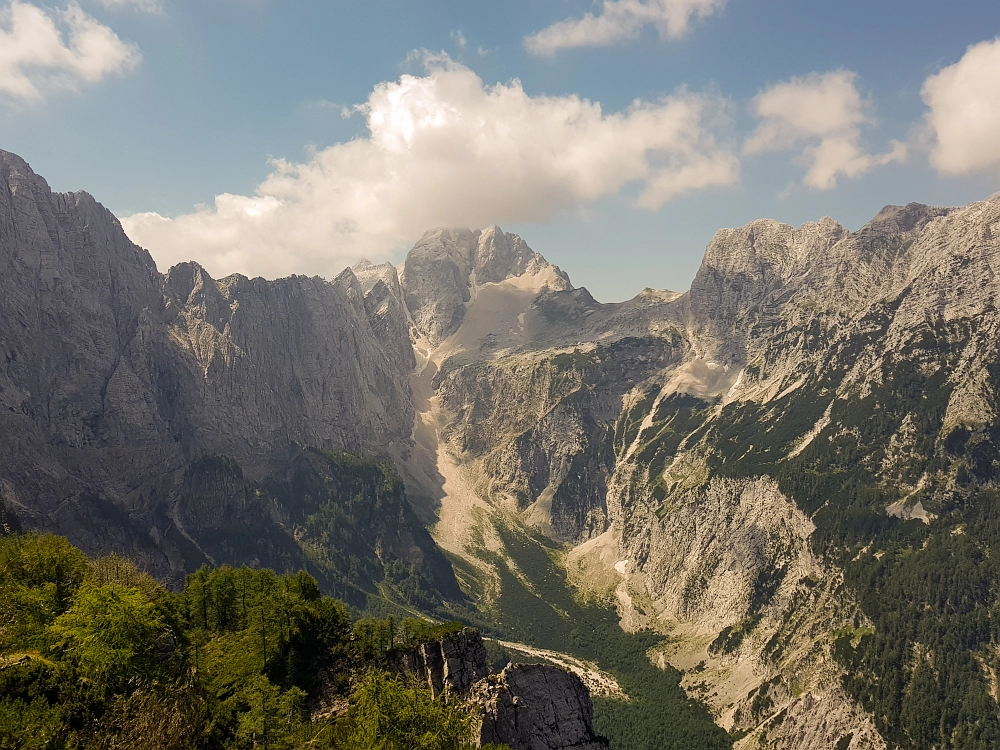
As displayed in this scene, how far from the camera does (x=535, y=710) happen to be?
231 feet

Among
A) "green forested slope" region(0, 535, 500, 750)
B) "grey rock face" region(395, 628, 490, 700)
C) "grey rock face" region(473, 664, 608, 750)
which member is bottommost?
"grey rock face" region(473, 664, 608, 750)

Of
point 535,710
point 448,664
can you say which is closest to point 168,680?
point 448,664

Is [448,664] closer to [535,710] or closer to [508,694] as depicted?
[508,694]

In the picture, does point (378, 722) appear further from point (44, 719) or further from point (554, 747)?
point (554, 747)

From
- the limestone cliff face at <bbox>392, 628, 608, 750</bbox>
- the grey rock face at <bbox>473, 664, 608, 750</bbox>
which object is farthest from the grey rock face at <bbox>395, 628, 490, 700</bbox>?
the grey rock face at <bbox>473, 664, 608, 750</bbox>

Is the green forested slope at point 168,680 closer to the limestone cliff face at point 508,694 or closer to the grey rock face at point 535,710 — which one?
the limestone cliff face at point 508,694

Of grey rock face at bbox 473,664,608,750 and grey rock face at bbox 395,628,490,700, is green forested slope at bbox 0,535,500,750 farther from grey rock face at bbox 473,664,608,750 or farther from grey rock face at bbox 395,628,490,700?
grey rock face at bbox 473,664,608,750

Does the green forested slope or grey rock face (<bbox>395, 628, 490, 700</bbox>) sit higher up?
the green forested slope

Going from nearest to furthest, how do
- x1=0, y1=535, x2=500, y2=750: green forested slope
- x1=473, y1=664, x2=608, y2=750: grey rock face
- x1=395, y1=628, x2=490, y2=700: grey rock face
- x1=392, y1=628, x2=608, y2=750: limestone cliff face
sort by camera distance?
x1=0, y1=535, x2=500, y2=750: green forested slope → x1=473, y1=664, x2=608, y2=750: grey rock face → x1=392, y1=628, x2=608, y2=750: limestone cliff face → x1=395, y1=628, x2=490, y2=700: grey rock face

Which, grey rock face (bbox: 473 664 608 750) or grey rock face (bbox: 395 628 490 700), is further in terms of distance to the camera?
grey rock face (bbox: 395 628 490 700)

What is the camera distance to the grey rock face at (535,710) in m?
66.2

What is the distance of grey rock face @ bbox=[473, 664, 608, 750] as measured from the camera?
217 feet

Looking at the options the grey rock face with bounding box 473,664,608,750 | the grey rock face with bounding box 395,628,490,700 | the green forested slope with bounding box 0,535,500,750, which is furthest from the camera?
the grey rock face with bounding box 395,628,490,700

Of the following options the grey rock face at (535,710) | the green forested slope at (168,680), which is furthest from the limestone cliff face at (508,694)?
the green forested slope at (168,680)
